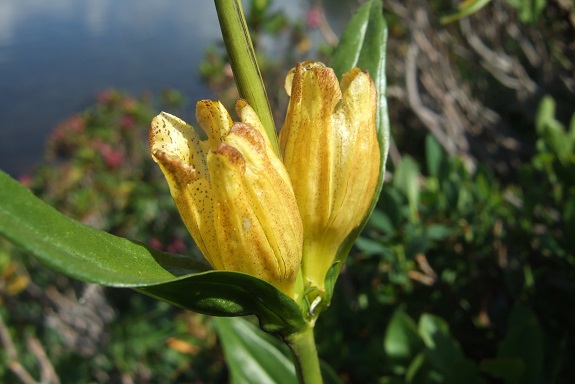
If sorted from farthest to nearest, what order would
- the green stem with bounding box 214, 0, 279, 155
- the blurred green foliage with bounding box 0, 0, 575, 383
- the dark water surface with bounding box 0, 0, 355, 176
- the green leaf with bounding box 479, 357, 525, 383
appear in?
the dark water surface with bounding box 0, 0, 355, 176 < the blurred green foliage with bounding box 0, 0, 575, 383 < the green leaf with bounding box 479, 357, 525, 383 < the green stem with bounding box 214, 0, 279, 155

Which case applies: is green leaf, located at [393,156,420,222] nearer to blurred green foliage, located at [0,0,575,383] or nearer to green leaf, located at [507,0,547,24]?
blurred green foliage, located at [0,0,575,383]

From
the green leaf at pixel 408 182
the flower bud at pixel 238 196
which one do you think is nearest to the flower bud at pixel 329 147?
the flower bud at pixel 238 196

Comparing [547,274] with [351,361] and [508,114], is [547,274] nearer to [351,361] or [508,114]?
[351,361]

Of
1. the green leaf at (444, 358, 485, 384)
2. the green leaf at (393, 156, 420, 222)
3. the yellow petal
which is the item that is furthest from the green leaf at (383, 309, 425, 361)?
the yellow petal

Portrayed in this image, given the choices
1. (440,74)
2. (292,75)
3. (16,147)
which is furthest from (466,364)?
(16,147)

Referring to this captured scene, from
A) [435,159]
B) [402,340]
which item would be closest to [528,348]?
[402,340]

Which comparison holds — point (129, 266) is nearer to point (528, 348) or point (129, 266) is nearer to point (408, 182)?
point (528, 348)
